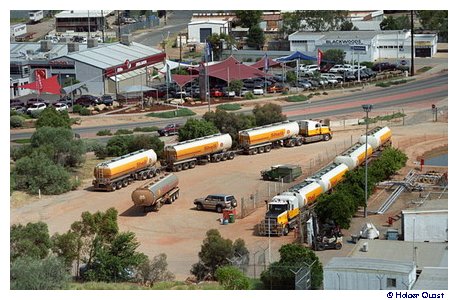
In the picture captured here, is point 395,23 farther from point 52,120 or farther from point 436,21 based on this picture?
point 52,120

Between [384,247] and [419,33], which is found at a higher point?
[419,33]

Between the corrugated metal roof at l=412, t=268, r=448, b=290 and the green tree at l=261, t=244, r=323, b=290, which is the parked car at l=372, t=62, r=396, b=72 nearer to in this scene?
the green tree at l=261, t=244, r=323, b=290

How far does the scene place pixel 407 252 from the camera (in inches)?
1124

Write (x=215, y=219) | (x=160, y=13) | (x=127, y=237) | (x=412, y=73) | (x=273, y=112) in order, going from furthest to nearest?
(x=160, y=13), (x=412, y=73), (x=273, y=112), (x=215, y=219), (x=127, y=237)

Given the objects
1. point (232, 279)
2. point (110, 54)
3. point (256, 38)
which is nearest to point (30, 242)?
point (232, 279)

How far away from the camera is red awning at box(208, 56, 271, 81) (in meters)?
62.0

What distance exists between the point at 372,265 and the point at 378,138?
1797 centimetres

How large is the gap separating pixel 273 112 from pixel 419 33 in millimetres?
30747

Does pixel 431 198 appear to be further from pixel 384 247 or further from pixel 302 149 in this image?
pixel 302 149

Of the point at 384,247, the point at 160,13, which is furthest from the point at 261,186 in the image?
the point at 160,13

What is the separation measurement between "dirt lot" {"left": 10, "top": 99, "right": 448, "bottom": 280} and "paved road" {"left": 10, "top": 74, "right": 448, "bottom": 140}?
809 centimetres

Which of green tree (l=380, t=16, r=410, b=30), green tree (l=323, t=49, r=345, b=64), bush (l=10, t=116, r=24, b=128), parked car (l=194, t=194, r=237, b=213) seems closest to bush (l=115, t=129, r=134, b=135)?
bush (l=10, t=116, r=24, b=128)

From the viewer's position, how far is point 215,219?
115 ft

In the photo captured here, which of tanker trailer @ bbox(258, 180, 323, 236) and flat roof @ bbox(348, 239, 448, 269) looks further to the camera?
tanker trailer @ bbox(258, 180, 323, 236)
